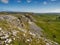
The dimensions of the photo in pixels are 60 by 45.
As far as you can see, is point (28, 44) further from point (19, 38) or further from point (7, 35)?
point (7, 35)

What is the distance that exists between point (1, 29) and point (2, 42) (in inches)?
198

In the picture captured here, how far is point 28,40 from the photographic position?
3212cm

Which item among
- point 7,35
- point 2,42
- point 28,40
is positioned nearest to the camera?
point 2,42

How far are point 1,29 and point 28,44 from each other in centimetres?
730

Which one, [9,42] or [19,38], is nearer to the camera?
[9,42]

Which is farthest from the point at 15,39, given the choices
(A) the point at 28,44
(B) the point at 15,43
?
(A) the point at 28,44

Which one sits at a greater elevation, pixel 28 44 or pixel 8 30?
pixel 8 30

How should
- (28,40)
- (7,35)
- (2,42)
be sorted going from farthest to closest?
1. (28,40)
2. (7,35)
3. (2,42)

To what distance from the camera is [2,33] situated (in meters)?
30.7

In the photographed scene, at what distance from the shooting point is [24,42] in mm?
30906

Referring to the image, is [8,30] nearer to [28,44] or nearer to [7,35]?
[7,35]

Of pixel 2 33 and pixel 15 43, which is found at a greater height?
pixel 2 33

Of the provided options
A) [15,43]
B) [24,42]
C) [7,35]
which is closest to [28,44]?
[24,42]

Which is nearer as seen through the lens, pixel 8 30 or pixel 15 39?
pixel 15 39
